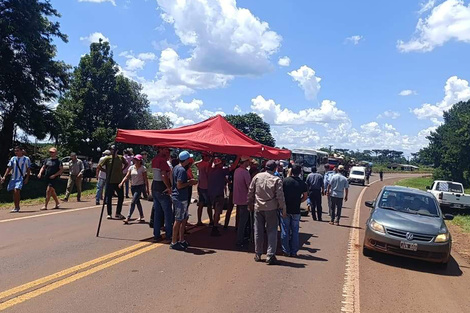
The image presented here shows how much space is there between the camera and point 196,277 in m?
6.11

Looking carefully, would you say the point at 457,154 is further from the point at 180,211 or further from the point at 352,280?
the point at 180,211

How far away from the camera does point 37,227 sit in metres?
9.15

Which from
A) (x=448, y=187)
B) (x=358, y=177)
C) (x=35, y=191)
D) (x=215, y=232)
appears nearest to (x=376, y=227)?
(x=215, y=232)

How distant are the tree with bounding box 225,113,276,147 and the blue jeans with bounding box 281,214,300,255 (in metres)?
66.4

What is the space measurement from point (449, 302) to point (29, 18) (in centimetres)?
2566

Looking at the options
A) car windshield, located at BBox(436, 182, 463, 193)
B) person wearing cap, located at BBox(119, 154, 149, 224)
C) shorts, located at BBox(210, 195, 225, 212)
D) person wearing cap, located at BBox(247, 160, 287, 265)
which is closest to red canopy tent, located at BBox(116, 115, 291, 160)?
person wearing cap, located at BBox(247, 160, 287, 265)

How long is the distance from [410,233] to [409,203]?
5.87 feet

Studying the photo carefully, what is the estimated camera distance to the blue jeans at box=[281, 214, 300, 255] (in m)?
8.02

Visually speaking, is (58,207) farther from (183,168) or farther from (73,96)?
(73,96)

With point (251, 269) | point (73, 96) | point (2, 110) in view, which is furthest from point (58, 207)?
point (73, 96)

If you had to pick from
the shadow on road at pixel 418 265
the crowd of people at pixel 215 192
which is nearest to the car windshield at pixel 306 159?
the crowd of people at pixel 215 192

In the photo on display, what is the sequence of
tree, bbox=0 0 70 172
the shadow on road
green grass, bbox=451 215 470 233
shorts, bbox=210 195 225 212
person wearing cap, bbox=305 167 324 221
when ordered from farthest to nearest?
tree, bbox=0 0 70 172
green grass, bbox=451 215 470 233
person wearing cap, bbox=305 167 324 221
shorts, bbox=210 195 225 212
the shadow on road

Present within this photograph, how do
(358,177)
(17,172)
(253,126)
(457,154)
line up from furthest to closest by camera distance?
(253,126)
(457,154)
(358,177)
(17,172)

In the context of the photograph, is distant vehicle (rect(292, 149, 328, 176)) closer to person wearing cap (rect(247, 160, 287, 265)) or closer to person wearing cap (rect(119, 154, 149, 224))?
person wearing cap (rect(119, 154, 149, 224))
